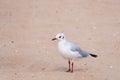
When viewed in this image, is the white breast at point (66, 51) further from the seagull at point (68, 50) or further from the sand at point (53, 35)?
the sand at point (53, 35)

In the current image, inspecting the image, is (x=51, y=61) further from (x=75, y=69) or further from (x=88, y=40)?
(x=88, y=40)

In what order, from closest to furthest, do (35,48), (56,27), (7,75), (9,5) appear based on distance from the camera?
(7,75) < (35,48) < (56,27) < (9,5)

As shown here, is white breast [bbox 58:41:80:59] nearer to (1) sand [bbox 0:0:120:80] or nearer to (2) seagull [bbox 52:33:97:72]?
(2) seagull [bbox 52:33:97:72]

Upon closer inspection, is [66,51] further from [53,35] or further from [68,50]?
[53,35]

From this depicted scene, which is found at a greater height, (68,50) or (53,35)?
(68,50)

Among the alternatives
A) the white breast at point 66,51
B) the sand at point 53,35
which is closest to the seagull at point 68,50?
Answer: the white breast at point 66,51

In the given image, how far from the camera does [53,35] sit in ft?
36.8

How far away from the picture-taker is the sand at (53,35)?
27.3 feet

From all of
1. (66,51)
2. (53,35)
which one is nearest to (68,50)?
(66,51)

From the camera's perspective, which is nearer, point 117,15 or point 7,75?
point 7,75

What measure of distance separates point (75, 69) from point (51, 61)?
69 centimetres

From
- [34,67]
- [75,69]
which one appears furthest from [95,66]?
[34,67]

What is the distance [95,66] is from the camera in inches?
344

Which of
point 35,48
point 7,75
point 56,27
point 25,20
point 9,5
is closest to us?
point 7,75
